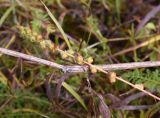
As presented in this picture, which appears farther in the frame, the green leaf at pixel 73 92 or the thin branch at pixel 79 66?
the green leaf at pixel 73 92

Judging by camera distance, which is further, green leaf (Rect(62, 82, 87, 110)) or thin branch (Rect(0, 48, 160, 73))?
green leaf (Rect(62, 82, 87, 110))

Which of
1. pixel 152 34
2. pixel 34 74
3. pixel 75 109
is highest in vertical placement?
pixel 152 34

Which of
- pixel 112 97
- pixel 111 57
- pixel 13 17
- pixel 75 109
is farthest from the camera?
pixel 13 17

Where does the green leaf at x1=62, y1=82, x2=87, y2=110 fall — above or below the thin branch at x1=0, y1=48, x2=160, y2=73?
below

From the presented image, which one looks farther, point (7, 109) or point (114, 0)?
point (114, 0)

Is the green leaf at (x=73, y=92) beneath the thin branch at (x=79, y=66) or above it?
beneath

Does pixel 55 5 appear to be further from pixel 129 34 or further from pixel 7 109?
pixel 7 109

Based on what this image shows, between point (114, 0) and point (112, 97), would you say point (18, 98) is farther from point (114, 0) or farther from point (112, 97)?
point (114, 0)

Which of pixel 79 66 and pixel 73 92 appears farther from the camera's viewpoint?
pixel 73 92

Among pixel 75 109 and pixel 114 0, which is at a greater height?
pixel 114 0

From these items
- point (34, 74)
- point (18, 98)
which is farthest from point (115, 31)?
point (18, 98)

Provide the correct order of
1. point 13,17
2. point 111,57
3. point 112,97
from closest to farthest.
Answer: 1. point 112,97
2. point 111,57
3. point 13,17
